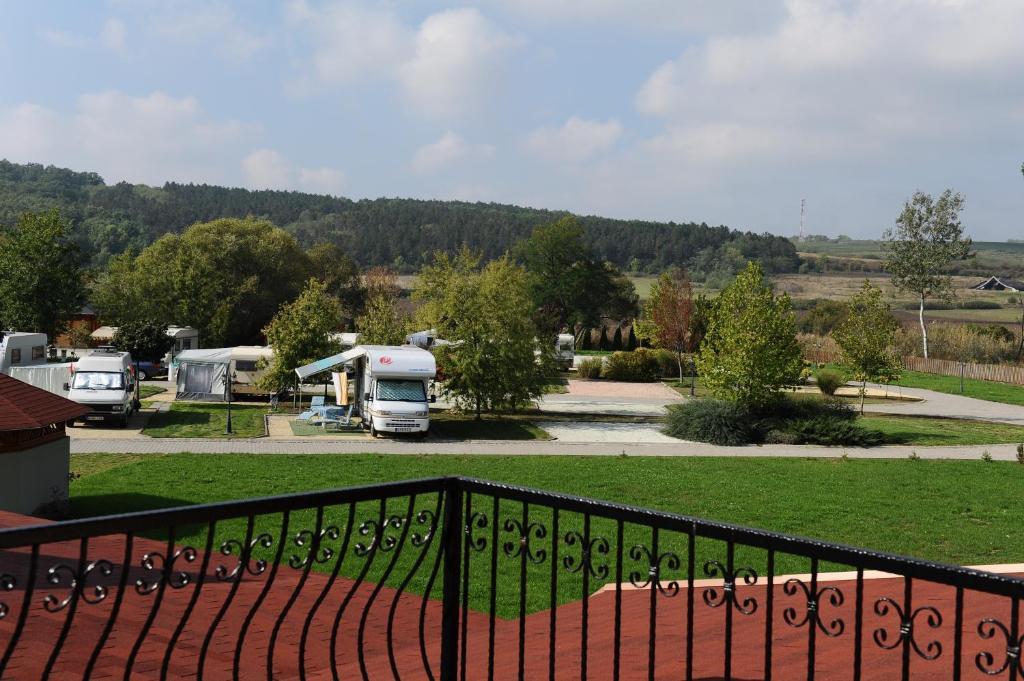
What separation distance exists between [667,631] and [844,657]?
1.43 metres

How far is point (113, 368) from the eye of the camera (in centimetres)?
2892

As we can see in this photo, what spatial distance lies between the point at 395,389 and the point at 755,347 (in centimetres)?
1017

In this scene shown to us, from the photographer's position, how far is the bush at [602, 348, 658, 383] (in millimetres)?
50031

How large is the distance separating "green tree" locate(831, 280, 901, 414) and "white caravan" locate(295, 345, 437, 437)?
15.1 meters

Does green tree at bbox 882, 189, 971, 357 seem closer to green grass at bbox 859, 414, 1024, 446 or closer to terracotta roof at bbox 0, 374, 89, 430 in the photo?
green grass at bbox 859, 414, 1024, 446

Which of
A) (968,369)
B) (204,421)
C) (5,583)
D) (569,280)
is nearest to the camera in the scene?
(5,583)

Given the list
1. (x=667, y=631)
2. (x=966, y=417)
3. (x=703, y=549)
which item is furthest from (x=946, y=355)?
(x=667, y=631)

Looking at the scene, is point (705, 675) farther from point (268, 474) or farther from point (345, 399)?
point (345, 399)

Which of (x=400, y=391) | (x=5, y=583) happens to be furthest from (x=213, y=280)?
(x=5, y=583)

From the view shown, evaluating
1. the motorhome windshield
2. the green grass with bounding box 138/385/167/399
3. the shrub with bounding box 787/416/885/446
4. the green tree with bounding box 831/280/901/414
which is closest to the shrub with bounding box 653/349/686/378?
the green tree with bounding box 831/280/901/414

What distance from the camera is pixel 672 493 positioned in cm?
1881

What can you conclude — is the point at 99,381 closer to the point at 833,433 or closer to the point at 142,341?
the point at 142,341

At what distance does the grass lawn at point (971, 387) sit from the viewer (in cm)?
4256

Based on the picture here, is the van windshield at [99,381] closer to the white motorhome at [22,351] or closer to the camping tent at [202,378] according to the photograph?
the white motorhome at [22,351]
